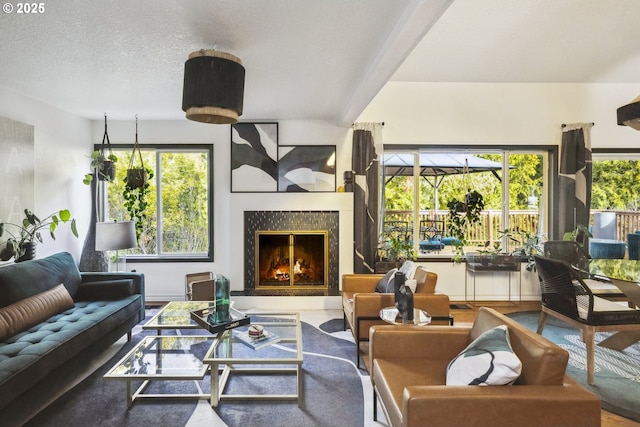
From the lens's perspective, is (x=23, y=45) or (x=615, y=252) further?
(x=615, y=252)

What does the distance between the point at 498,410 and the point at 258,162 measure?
3.98 metres

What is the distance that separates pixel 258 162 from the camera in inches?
186

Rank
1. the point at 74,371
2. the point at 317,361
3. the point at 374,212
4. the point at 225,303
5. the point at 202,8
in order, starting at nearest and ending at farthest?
the point at 202,8
the point at 74,371
the point at 225,303
the point at 317,361
the point at 374,212

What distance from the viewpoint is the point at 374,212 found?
185 inches

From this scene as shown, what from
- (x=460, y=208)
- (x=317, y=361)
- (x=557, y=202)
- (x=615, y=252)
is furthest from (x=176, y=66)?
(x=615, y=252)

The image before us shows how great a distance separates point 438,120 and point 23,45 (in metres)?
4.47

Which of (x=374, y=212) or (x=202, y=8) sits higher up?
(x=202, y=8)

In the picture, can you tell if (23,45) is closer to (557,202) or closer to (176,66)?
(176,66)

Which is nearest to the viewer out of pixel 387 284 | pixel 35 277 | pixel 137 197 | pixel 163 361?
pixel 163 361

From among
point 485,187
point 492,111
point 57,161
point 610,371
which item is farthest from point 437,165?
point 57,161

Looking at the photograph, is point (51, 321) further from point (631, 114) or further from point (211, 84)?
point (631, 114)

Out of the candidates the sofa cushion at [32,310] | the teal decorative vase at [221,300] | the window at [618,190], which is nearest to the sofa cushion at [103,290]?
the sofa cushion at [32,310]

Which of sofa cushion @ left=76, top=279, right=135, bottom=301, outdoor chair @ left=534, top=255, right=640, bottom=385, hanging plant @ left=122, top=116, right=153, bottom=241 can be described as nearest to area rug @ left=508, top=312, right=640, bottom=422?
outdoor chair @ left=534, top=255, right=640, bottom=385

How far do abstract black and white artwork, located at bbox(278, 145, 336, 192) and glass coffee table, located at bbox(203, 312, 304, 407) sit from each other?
6.73 ft
